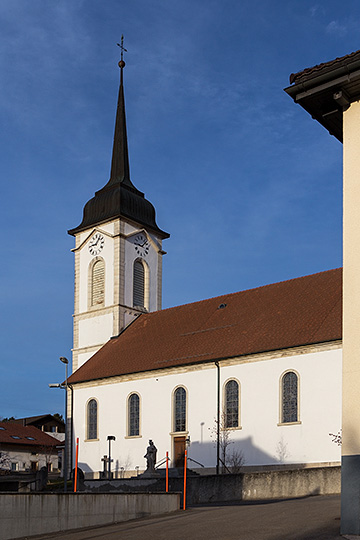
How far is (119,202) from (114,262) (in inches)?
172

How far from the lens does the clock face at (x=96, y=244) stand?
4903cm

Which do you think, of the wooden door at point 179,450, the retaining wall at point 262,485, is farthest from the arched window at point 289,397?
the retaining wall at point 262,485

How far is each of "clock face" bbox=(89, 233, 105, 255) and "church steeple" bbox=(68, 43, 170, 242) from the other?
0.94 m

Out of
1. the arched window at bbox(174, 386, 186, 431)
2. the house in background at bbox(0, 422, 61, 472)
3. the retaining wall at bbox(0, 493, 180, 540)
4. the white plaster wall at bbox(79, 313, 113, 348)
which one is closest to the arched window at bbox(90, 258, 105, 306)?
the white plaster wall at bbox(79, 313, 113, 348)

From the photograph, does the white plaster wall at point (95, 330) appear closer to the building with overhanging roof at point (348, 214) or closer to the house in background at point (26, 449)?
the house in background at point (26, 449)

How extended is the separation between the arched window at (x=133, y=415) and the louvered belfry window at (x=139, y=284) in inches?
393

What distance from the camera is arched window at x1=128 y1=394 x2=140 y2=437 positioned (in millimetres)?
38562

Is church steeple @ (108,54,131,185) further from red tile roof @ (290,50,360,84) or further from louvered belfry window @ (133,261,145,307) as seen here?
red tile roof @ (290,50,360,84)

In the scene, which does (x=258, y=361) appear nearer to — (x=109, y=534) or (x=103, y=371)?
(x=103, y=371)

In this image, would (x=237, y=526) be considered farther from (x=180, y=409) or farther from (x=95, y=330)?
(x=95, y=330)

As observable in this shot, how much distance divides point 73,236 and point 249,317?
763 inches

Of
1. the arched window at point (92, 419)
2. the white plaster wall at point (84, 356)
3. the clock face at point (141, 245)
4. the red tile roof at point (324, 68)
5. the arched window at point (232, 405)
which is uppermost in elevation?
the clock face at point (141, 245)

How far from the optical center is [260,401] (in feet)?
108

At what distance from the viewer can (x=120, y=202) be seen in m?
48.7
